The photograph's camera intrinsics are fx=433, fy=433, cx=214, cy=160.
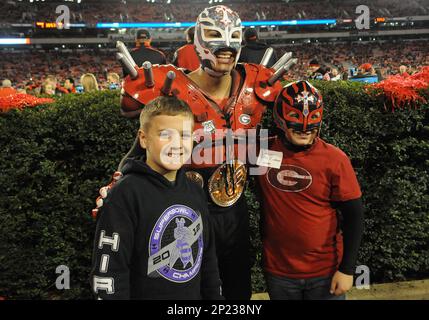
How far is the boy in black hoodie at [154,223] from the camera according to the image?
176cm

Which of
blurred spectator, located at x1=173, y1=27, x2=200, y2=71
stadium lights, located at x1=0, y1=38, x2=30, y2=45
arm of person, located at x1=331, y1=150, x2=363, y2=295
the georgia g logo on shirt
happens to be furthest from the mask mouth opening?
stadium lights, located at x1=0, y1=38, x2=30, y2=45

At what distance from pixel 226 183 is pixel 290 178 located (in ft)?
1.17

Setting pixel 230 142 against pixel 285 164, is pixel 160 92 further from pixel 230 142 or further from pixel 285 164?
pixel 285 164

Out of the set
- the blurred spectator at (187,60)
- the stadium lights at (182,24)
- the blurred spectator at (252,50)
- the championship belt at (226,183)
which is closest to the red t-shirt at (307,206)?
the championship belt at (226,183)

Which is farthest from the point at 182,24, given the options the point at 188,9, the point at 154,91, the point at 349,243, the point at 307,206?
the point at 349,243

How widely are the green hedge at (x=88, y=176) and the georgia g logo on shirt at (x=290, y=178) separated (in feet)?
4.30

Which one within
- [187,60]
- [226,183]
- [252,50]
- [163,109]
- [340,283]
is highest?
[252,50]

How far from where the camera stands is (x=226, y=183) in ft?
7.95

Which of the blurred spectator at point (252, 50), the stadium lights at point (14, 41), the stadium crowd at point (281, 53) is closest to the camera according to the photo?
the blurred spectator at point (252, 50)

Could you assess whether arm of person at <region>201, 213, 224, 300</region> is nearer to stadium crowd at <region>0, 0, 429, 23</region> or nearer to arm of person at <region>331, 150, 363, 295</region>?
arm of person at <region>331, 150, 363, 295</region>

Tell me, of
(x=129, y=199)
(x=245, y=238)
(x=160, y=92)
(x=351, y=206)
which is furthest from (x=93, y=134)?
(x=351, y=206)

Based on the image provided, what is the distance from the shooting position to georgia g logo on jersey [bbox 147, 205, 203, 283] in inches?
72.4

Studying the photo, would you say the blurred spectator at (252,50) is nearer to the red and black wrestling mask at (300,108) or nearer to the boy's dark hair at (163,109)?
the red and black wrestling mask at (300,108)

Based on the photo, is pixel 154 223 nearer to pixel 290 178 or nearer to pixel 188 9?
pixel 290 178
